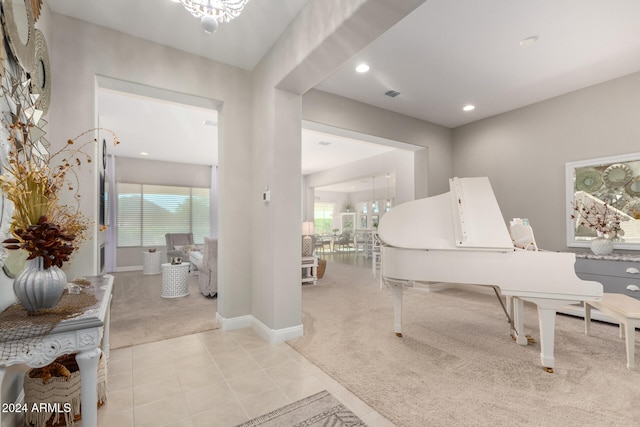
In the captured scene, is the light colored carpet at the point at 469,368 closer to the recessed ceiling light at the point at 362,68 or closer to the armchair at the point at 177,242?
the recessed ceiling light at the point at 362,68

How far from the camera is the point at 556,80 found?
3.73 m

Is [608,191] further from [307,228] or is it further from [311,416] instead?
[307,228]

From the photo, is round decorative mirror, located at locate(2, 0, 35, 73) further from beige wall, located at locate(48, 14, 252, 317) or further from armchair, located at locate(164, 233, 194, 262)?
armchair, located at locate(164, 233, 194, 262)

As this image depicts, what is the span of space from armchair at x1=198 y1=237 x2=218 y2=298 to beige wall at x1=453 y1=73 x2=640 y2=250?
473cm

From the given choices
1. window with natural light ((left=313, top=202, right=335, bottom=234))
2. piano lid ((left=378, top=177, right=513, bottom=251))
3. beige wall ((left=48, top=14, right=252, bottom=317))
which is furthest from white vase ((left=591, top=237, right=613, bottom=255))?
window with natural light ((left=313, top=202, right=335, bottom=234))

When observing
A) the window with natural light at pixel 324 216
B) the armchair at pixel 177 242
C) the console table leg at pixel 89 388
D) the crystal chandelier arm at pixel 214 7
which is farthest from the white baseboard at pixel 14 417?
the window with natural light at pixel 324 216

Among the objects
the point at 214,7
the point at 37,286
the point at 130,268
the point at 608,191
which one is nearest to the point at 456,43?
the point at 214,7

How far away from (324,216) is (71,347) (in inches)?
541

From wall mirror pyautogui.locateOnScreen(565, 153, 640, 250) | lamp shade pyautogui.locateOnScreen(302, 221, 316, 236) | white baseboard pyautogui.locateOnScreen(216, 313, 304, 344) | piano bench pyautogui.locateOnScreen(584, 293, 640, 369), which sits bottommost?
white baseboard pyautogui.locateOnScreen(216, 313, 304, 344)

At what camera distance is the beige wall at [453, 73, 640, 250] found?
3.66 meters

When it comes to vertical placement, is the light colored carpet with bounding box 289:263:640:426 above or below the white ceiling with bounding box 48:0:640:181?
below

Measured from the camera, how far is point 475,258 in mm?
2445

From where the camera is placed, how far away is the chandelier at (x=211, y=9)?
1.76m

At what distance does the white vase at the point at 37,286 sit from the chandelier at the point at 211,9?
1.56 metres
